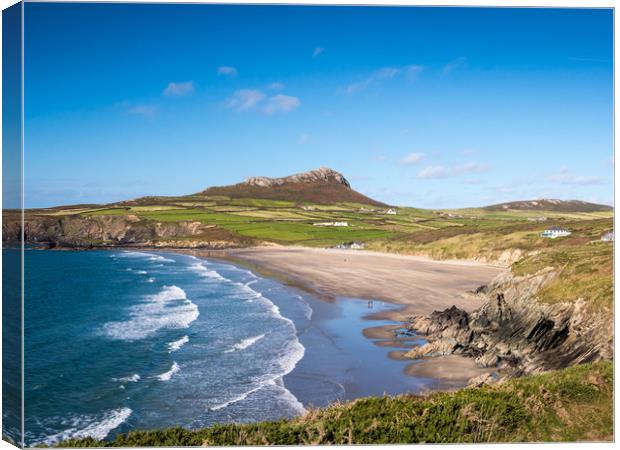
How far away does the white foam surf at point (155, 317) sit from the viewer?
2319 centimetres

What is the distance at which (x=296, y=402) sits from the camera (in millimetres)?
13812

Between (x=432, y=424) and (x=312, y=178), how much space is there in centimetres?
1264

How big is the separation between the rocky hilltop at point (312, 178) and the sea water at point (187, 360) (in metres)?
5.93

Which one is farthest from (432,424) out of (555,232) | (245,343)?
(555,232)

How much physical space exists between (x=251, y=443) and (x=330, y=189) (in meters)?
13.4

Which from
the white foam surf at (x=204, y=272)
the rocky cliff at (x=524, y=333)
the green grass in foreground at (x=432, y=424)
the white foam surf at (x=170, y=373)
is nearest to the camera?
the green grass in foreground at (x=432, y=424)


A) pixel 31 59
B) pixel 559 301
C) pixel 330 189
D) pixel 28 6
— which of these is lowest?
pixel 559 301

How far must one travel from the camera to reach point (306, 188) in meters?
22.1

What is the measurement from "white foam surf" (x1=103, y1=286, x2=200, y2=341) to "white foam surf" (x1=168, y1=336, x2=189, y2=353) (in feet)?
5.94

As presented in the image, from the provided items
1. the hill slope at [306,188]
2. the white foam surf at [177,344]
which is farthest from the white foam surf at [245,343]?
the hill slope at [306,188]

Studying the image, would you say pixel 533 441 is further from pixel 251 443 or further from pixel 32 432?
pixel 32 432

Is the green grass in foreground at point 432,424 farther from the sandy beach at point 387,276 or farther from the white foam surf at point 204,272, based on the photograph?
the white foam surf at point 204,272

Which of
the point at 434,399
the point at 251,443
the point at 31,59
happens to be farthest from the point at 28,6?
the point at 434,399

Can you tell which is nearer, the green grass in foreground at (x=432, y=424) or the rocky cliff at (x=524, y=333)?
the green grass in foreground at (x=432, y=424)
